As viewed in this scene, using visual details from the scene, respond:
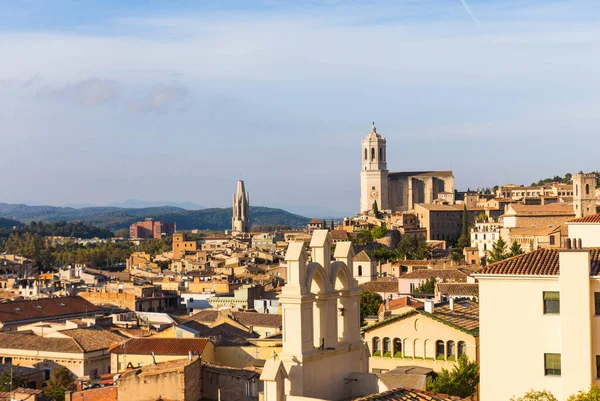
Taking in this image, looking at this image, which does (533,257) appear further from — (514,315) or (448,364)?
(448,364)

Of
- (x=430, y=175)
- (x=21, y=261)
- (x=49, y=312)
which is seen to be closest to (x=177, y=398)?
(x=49, y=312)

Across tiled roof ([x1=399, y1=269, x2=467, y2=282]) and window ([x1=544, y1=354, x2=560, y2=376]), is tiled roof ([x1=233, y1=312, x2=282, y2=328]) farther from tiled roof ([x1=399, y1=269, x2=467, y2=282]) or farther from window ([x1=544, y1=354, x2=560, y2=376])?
window ([x1=544, y1=354, x2=560, y2=376])

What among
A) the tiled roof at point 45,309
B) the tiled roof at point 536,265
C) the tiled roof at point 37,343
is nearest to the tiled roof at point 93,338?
the tiled roof at point 37,343

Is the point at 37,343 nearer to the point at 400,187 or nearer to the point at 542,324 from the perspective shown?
the point at 542,324

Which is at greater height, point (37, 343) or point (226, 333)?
point (226, 333)

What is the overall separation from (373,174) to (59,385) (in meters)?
141

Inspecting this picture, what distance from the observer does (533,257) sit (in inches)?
593

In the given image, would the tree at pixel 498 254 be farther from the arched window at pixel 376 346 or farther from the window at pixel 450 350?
the window at pixel 450 350

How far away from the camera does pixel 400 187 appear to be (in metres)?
171

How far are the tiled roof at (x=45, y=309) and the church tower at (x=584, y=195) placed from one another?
45757mm

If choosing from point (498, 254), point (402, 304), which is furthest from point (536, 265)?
point (498, 254)

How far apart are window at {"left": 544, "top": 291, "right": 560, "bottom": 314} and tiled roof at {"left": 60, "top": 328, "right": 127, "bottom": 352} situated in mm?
27238

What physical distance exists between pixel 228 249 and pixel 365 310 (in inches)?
3646

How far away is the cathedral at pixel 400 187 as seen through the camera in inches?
6599
